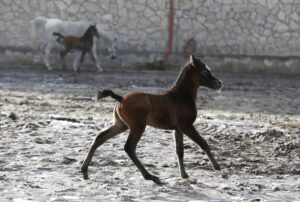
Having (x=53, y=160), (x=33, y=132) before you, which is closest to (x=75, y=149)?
(x=53, y=160)

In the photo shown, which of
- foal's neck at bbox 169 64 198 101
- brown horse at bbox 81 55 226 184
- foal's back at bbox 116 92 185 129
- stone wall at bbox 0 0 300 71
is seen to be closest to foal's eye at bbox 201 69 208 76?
brown horse at bbox 81 55 226 184

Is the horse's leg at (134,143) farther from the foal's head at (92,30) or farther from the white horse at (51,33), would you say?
the foal's head at (92,30)

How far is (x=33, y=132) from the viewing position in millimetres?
10320

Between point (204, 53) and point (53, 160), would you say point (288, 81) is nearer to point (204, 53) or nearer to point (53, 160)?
point (204, 53)

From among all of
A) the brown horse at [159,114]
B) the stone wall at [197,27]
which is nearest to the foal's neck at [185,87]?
the brown horse at [159,114]

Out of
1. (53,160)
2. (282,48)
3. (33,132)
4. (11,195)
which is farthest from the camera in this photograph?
(282,48)

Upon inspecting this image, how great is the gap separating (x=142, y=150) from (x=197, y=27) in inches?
507

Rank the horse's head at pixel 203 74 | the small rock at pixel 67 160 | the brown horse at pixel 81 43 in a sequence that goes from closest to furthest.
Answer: the horse's head at pixel 203 74 < the small rock at pixel 67 160 < the brown horse at pixel 81 43

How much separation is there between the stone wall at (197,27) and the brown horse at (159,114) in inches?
548

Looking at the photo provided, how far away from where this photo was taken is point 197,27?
21.6 metres

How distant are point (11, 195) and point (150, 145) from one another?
315 cm

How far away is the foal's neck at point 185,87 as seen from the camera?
741 cm

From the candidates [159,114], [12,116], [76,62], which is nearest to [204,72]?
[159,114]

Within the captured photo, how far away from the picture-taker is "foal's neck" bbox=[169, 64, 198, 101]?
24.3 feet
